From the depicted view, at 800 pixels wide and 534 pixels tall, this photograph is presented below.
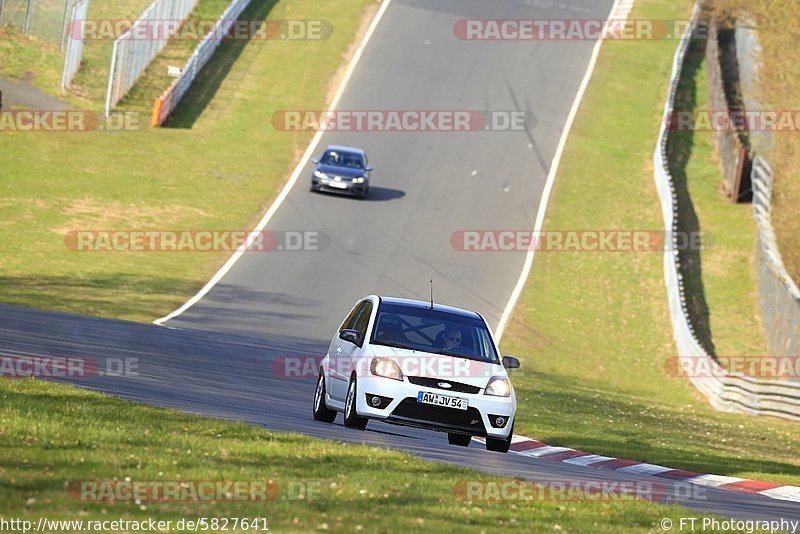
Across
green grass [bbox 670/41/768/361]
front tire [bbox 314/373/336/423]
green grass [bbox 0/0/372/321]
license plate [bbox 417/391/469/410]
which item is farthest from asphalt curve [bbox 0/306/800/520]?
green grass [bbox 670/41/768/361]

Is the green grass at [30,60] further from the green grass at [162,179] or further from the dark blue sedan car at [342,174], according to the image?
the dark blue sedan car at [342,174]

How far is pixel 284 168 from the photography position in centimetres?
4488

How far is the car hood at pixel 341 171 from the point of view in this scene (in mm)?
41688

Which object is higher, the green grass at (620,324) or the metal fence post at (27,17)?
the metal fence post at (27,17)

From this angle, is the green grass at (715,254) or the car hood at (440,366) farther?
the green grass at (715,254)

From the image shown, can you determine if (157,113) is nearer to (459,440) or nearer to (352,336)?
(459,440)

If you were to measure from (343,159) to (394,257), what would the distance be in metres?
6.23

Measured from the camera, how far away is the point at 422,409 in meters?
14.3

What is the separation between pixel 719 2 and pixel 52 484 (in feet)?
178

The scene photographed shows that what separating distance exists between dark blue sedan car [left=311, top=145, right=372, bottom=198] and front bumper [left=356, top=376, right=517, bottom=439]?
27.5 meters

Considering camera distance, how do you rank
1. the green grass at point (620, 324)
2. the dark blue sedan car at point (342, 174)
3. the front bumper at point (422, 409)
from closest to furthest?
the front bumper at point (422, 409) → the green grass at point (620, 324) → the dark blue sedan car at point (342, 174)

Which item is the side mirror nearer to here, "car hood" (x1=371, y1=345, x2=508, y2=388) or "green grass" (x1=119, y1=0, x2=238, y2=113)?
"car hood" (x1=371, y1=345, x2=508, y2=388)

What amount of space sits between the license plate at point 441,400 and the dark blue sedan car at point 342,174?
2763 centimetres

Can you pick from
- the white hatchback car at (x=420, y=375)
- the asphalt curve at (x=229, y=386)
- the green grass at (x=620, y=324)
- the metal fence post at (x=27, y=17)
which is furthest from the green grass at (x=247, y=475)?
the metal fence post at (x=27, y=17)
